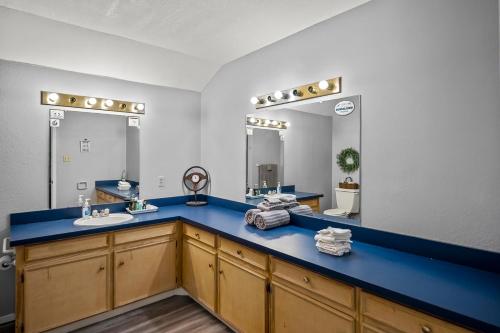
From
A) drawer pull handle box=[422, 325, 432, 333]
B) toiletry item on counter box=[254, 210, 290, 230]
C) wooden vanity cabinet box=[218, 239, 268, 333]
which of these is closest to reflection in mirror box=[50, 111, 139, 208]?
wooden vanity cabinet box=[218, 239, 268, 333]

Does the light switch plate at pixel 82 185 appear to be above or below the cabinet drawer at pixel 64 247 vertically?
above

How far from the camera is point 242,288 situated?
2.09 metres

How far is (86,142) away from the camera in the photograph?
2.79m

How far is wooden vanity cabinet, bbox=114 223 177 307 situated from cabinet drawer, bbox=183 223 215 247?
0.16 m

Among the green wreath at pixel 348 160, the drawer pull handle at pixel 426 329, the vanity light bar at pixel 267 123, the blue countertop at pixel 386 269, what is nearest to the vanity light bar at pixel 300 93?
the vanity light bar at pixel 267 123

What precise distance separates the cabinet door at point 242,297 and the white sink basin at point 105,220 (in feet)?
3.56

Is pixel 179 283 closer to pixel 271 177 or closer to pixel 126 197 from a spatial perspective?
pixel 126 197

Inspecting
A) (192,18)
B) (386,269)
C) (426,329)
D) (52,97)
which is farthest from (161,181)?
(426,329)

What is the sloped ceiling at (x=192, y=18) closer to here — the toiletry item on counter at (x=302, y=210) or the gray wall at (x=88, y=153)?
the gray wall at (x=88, y=153)

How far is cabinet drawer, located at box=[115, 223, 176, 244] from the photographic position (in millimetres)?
2488

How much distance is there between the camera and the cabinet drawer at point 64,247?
208 centimetres

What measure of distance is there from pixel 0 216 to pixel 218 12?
2.44 m

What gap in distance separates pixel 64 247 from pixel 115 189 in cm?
85

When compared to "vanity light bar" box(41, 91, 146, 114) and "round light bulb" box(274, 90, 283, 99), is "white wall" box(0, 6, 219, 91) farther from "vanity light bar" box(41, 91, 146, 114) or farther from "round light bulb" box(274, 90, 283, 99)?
"round light bulb" box(274, 90, 283, 99)
